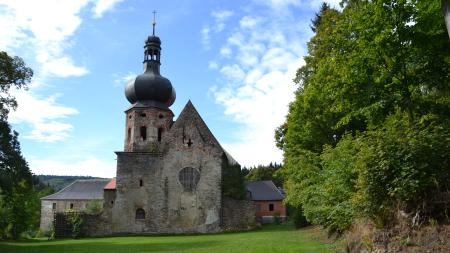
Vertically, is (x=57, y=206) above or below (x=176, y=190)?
below

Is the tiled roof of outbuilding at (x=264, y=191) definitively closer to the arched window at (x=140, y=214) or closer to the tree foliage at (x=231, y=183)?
the tree foliage at (x=231, y=183)

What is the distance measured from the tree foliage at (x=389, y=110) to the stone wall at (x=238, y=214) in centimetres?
1752

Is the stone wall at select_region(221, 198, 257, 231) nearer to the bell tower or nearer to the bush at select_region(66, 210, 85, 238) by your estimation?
the bell tower

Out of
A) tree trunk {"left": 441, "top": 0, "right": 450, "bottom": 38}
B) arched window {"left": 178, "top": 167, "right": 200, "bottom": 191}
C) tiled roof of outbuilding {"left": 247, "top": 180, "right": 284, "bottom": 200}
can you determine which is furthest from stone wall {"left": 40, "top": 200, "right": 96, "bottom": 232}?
tree trunk {"left": 441, "top": 0, "right": 450, "bottom": 38}

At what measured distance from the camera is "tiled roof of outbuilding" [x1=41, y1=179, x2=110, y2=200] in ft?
231

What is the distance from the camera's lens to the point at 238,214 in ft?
119

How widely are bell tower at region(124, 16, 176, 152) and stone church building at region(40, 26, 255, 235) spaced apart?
2.39 m

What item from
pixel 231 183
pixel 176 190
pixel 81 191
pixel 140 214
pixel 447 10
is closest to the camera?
pixel 447 10

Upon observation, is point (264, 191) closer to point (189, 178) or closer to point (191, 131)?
point (189, 178)

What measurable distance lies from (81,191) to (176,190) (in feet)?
134

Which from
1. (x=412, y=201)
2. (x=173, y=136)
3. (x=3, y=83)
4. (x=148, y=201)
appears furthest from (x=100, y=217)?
(x=412, y=201)

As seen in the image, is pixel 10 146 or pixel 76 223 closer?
pixel 10 146

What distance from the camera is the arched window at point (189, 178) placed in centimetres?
3634

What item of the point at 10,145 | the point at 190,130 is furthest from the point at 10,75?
the point at 190,130
